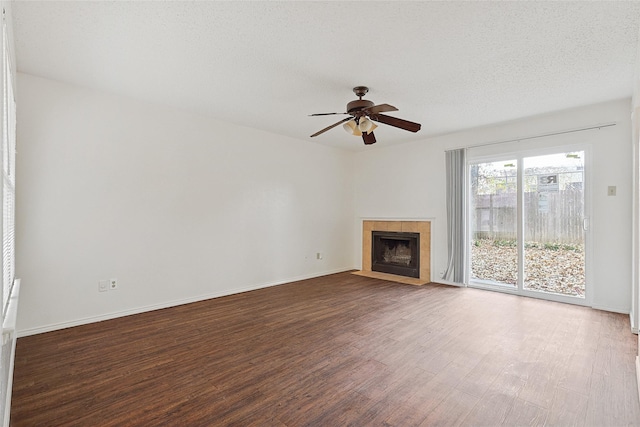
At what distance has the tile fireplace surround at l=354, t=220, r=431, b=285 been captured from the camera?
5664mm

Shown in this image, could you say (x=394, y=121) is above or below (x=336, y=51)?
below

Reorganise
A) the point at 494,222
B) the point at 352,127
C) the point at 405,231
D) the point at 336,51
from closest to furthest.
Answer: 1. the point at 336,51
2. the point at 352,127
3. the point at 494,222
4. the point at 405,231

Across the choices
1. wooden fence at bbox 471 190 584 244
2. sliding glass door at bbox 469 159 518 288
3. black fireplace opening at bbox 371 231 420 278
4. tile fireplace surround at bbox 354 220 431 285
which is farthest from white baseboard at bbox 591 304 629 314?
black fireplace opening at bbox 371 231 420 278

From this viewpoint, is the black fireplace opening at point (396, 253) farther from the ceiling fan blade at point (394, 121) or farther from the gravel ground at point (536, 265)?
the ceiling fan blade at point (394, 121)

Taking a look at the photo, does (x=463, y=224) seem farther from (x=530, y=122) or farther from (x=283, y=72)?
(x=283, y=72)

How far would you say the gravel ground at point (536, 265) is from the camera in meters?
4.21

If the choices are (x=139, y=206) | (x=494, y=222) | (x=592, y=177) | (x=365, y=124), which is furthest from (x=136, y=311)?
(x=592, y=177)

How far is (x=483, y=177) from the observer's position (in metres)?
5.08

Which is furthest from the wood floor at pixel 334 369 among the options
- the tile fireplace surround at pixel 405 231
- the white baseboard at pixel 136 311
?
the tile fireplace surround at pixel 405 231

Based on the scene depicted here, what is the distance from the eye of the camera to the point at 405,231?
5992 mm

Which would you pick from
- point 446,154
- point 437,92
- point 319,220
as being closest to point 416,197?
point 446,154

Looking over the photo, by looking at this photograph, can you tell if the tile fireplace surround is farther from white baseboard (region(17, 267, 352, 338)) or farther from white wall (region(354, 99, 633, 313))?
white baseboard (region(17, 267, 352, 338))

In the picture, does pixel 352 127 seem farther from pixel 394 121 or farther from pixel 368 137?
pixel 394 121

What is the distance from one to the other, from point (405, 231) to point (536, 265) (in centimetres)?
212
